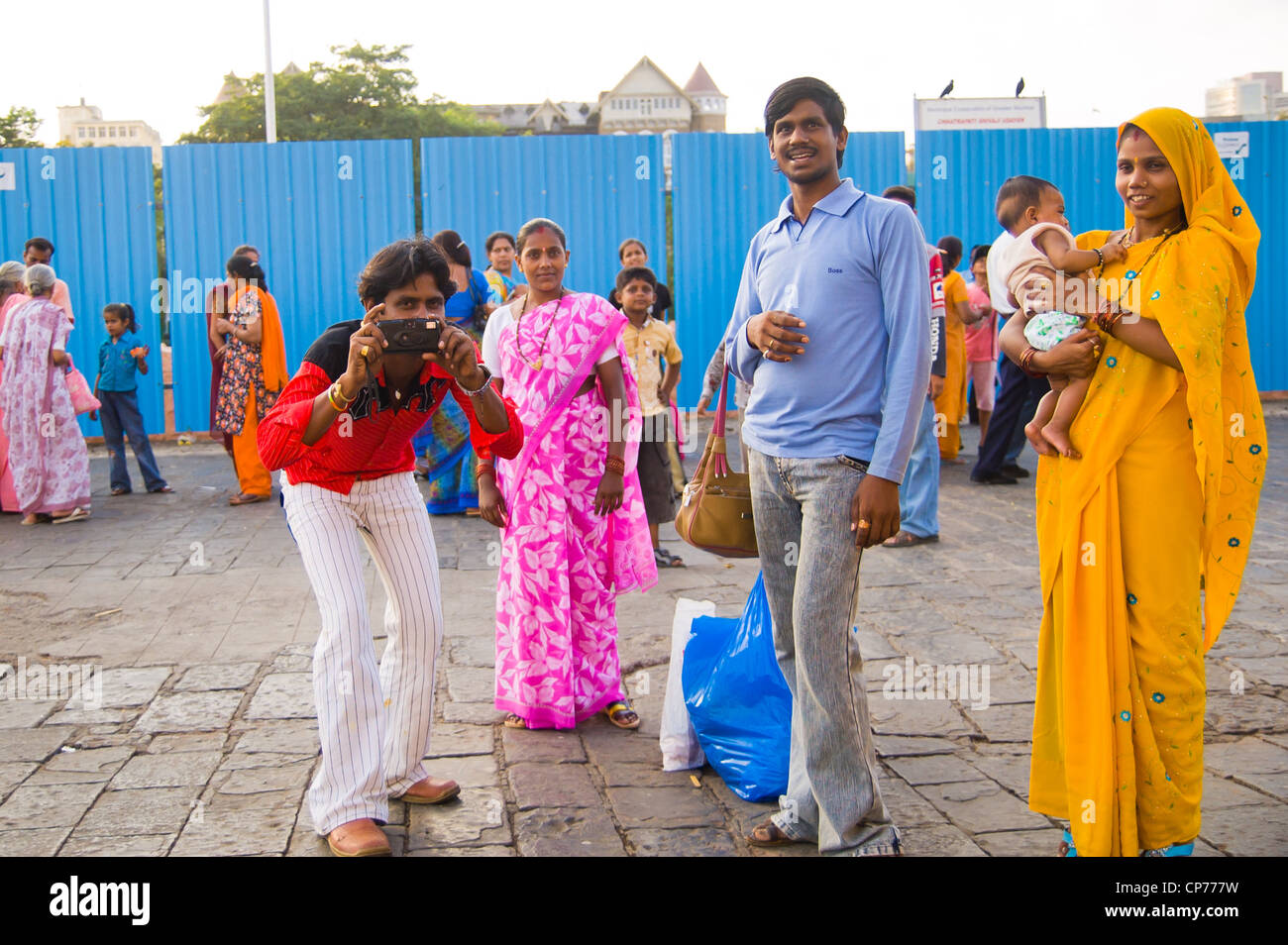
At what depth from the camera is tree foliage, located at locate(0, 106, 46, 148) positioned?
25797 mm

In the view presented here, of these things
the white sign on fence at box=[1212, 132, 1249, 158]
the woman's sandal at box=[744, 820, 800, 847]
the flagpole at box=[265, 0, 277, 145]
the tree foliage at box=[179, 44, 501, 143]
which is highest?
the tree foliage at box=[179, 44, 501, 143]

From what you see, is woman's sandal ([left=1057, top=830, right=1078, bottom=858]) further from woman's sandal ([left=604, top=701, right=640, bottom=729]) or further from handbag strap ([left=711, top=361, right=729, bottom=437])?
woman's sandal ([left=604, top=701, right=640, bottom=729])

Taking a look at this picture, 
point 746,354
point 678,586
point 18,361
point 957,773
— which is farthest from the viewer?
point 18,361

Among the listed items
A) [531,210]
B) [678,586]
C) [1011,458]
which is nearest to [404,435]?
[678,586]

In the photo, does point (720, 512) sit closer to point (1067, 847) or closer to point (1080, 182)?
point (1067, 847)

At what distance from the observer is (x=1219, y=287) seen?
2.67 m

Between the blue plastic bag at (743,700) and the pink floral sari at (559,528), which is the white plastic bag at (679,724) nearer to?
the blue plastic bag at (743,700)

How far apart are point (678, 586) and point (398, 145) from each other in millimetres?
7899

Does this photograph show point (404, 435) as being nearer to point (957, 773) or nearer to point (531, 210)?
point (957, 773)

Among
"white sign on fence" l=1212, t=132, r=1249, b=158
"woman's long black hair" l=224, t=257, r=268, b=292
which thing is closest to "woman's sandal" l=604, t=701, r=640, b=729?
"woman's long black hair" l=224, t=257, r=268, b=292

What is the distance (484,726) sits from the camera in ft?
13.8

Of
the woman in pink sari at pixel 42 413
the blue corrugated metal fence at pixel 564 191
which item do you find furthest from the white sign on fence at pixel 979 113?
the woman in pink sari at pixel 42 413

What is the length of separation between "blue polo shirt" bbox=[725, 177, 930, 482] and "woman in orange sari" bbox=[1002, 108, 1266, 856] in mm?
440
